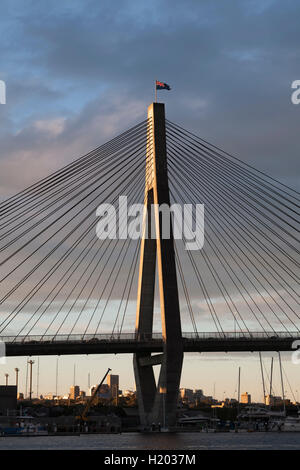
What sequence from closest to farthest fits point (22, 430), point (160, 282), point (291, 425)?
1. point (160, 282)
2. point (22, 430)
3. point (291, 425)

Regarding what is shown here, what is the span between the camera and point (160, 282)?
287 feet

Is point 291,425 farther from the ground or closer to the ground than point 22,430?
farther from the ground

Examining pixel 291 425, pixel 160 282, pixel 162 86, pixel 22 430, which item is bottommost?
pixel 22 430

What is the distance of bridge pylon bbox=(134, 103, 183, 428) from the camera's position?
3435 inches

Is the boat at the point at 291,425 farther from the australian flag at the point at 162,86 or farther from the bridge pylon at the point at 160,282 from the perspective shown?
the australian flag at the point at 162,86

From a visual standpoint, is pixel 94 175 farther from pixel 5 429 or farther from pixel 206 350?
pixel 5 429

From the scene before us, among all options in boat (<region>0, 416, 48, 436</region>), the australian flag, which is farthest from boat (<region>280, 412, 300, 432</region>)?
the australian flag

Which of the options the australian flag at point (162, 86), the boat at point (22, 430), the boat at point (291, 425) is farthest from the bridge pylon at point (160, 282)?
the boat at point (291, 425)

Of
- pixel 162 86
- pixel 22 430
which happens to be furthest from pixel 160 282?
pixel 22 430

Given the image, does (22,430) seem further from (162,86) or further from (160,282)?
(162,86)

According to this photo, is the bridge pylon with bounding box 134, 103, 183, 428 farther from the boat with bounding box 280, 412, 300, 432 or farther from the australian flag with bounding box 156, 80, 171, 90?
the boat with bounding box 280, 412, 300, 432

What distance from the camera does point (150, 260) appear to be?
9288 cm
